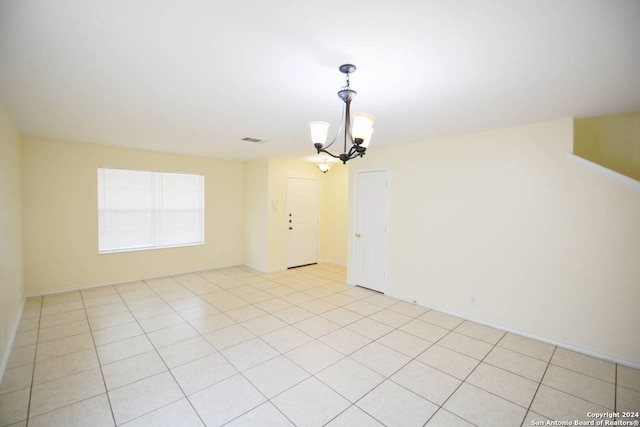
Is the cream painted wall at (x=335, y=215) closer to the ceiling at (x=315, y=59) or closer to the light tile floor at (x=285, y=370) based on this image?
the light tile floor at (x=285, y=370)

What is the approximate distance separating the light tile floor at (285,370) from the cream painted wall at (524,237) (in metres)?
0.29

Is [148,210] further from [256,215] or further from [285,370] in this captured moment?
[285,370]

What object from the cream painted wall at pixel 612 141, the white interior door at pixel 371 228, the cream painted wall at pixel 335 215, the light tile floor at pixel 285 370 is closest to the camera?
the light tile floor at pixel 285 370

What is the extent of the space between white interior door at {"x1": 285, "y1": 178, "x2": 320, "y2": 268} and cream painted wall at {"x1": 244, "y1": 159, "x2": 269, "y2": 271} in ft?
1.78

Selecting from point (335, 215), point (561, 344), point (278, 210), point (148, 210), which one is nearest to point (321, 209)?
point (335, 215)

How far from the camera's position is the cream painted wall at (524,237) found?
2795mm

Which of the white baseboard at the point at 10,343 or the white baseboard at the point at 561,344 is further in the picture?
the white baseboard at the point at 561,344

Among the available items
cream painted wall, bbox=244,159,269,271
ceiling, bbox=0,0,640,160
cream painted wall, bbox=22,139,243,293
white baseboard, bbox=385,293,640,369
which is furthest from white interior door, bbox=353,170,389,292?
cream painted wall, bbox=22,139,243,293

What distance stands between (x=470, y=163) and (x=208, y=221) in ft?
17.0

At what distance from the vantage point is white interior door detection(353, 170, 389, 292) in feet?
15.5

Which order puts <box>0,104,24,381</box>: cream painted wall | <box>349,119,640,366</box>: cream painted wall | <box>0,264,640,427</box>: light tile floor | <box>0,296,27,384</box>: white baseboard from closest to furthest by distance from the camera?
1. <box>0,264,640,427</box>: light tile floor
2. <box>0,296,27,384</box>: white baseboard
3. <box>0,104,24,381</box>: cream painted wall
4. <box>349,119,640,366</box>: cream painted wall

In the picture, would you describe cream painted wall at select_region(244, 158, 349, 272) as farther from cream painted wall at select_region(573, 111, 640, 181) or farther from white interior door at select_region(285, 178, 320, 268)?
cream painted wall at select_region(573, 111, 640, 181)

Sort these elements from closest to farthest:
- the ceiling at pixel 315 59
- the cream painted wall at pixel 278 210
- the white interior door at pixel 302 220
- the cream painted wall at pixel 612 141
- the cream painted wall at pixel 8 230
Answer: the ceiling at pixel 315 59 → the cream painted wall at pixel 8 230 → the cream painted wall at pixel 612 141 → the cream painted wall at pixel 278 210 → the white interior door at pixel 302 220

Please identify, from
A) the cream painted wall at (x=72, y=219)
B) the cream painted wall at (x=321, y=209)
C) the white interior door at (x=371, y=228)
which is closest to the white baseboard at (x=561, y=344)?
the white interior door at (x=371, y=228)
